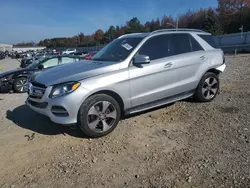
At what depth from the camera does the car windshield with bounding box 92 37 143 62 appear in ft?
16.9

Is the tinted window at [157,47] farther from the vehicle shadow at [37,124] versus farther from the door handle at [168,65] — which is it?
the vehicle shadow at [37,124]

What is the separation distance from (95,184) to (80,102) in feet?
4.97

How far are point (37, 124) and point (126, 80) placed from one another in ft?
7.24

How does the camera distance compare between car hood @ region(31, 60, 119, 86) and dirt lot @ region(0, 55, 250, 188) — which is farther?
car hood @ region(31, 60, 119, 86)

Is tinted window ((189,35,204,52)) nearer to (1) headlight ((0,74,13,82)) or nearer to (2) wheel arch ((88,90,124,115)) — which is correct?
(2) wheel arch ((88,90,124,115))

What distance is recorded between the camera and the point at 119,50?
543 cm

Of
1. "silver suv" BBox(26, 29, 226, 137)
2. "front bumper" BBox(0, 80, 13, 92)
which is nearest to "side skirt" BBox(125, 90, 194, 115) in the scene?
"silver suv" BBox(26, 29, 226, 137)

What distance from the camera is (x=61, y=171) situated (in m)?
3.62

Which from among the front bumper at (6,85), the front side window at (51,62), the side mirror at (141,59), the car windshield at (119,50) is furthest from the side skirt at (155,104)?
the front side window at (51,62)

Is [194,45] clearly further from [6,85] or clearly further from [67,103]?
[6,85]

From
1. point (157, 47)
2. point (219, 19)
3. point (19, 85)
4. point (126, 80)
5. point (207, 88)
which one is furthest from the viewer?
point (219, 19)

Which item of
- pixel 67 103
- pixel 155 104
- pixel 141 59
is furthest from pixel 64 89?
pixel 155 104

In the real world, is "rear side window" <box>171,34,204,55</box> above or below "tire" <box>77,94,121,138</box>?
above

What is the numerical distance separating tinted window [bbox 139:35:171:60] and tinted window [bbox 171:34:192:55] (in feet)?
0.57
